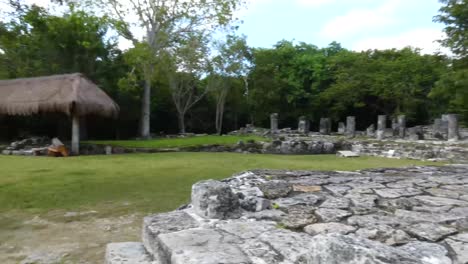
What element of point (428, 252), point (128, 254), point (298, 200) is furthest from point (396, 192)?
point (128, 254)

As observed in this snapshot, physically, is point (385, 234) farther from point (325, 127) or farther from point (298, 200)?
point (325, 127)

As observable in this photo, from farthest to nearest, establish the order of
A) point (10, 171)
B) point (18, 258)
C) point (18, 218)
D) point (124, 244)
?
1. point (10, 171)
2. point (18, 218)
3. point (18, 258)
4. point (124, 244)

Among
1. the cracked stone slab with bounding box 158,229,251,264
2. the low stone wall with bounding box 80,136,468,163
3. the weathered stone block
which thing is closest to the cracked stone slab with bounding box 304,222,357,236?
the cracked stone slab with bounding box 158,229,251,264

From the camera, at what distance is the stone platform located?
2008 millimetres

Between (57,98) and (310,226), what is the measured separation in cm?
1345

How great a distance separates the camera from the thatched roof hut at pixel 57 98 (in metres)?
14.0

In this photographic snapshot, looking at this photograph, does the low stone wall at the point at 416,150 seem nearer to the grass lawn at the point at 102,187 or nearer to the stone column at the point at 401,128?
the stone column at the point at 401,128

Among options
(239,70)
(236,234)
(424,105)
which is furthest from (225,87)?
(236,234)

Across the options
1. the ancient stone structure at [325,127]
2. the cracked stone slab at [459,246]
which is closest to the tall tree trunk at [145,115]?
the ancient stone structure at [325,127]

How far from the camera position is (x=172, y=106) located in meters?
25.2

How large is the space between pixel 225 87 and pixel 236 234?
854 inches

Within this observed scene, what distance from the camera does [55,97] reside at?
14203 mm

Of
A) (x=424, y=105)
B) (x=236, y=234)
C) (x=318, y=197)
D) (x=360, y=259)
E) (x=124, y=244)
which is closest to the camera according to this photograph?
(x=360, y=259)

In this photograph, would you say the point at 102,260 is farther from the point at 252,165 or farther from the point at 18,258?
the point at 252,165
